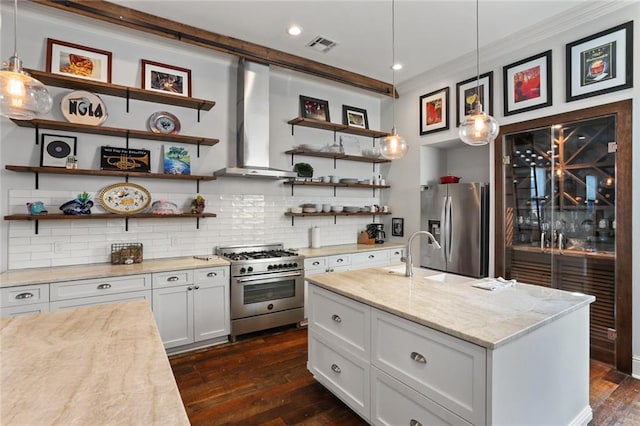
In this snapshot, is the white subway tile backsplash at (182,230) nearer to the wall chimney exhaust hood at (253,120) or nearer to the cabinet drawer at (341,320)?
the wall chimney exhaust hood at (253,120)

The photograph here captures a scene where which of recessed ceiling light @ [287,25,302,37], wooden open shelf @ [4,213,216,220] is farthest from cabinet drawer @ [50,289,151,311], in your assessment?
recessed ceiling light @ [287,25,302,37]

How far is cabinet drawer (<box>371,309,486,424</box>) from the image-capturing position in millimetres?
1439

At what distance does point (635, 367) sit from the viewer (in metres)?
2.81

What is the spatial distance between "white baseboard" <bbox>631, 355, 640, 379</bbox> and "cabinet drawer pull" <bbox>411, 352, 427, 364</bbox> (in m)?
2.44

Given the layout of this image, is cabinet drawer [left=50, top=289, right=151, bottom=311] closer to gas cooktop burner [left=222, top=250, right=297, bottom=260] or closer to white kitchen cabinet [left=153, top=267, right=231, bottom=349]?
white kitchen cabinet [left=153, top=267, right=231, bottom=349]

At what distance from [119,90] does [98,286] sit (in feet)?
6.13

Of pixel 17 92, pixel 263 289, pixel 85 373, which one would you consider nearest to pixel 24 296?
pixel 17 92

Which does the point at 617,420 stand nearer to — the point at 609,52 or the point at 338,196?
the point at 609,52

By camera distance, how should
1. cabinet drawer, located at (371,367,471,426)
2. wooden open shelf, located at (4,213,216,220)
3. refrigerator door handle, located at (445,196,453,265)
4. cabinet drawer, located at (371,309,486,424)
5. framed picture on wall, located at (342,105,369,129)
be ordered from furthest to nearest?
framed picture on wall, located at (342,105,369,129) → refrigerator door handle, located at (445,196,453,265) → wooden open shelf, located at (4,213,216,220) → cabinet drawer, located at (371,367,471,426) → cabinet drawer, located at (371,309,486,424)

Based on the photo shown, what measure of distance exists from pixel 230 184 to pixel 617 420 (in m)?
3.95

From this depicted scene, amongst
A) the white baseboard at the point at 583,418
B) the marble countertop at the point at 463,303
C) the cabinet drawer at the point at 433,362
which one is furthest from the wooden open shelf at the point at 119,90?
the white baseboard at the point at 583,418

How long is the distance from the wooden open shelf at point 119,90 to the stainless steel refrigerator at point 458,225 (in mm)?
3087

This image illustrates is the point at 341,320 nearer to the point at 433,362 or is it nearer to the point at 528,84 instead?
the point at 433,362

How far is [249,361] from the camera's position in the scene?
3088 mm
